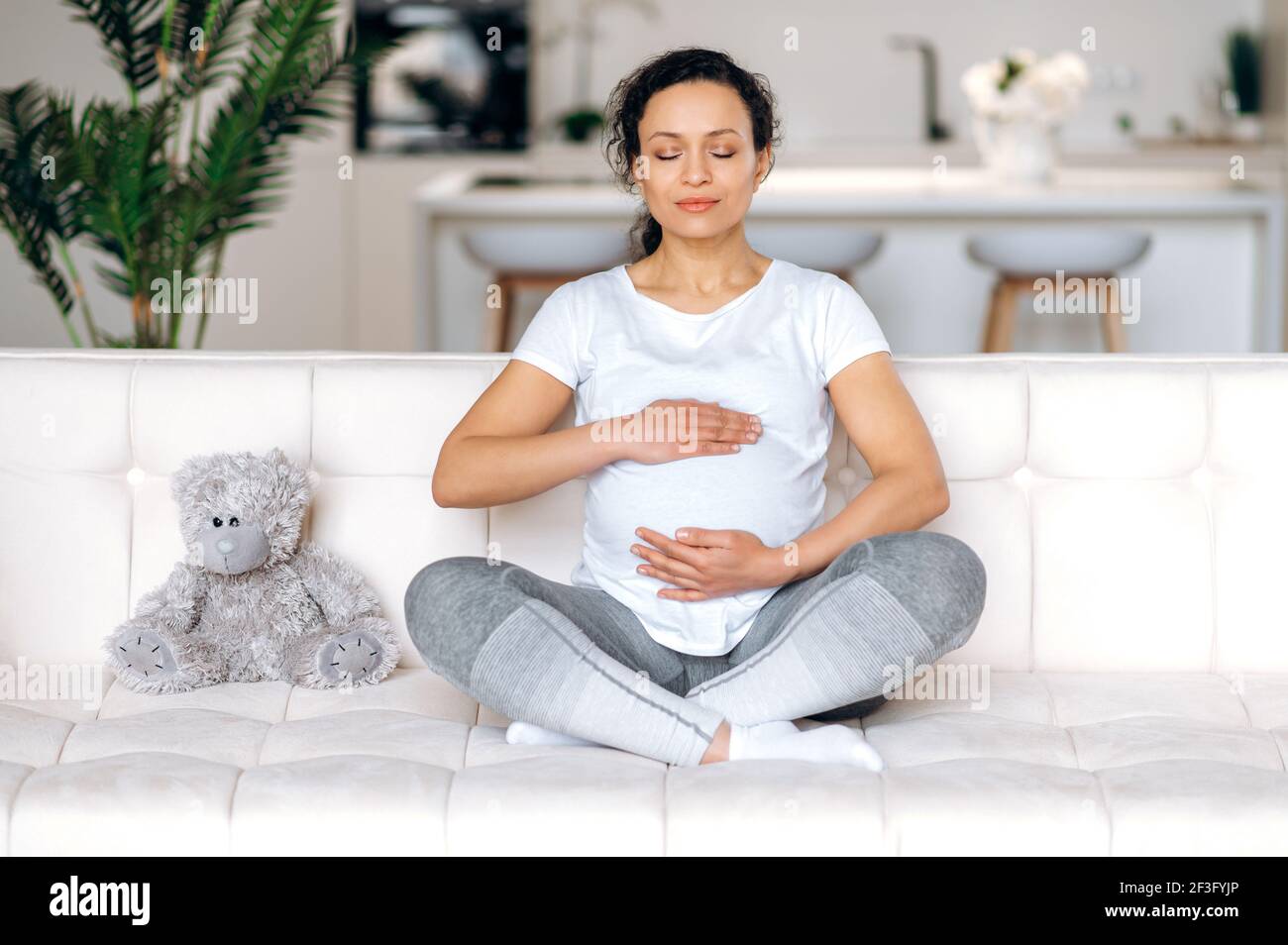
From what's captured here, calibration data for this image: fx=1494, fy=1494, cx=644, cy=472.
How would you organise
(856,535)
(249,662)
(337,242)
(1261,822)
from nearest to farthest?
(1261,822)
(856,535)
(249,662)
(337,242)

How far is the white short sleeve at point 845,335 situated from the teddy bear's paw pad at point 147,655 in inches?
32.6

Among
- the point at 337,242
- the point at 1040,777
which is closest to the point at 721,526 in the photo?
the point at 1040,777

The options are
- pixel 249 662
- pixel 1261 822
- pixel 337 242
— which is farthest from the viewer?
pixel 337 242

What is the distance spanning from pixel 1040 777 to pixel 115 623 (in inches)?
44.9

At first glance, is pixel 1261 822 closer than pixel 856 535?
Yes

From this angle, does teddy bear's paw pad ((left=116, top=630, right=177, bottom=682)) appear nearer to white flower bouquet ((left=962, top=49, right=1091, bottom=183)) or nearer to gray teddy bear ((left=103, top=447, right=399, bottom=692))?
gray teddy bear ((left=103, top=447, right=399, bottom=692))

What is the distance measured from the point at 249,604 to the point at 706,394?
23.6 inches

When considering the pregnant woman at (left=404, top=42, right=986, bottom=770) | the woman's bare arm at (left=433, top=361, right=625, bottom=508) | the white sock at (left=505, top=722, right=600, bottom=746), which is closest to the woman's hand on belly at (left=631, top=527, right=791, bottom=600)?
the pregnant woman at (left=404, top=42, right=986, bottom=770)

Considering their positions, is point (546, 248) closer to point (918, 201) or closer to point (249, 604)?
point (918, 201)

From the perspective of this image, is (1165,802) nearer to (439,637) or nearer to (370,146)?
(439,637)

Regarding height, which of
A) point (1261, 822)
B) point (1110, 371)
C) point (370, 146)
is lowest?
point (1261, 822)

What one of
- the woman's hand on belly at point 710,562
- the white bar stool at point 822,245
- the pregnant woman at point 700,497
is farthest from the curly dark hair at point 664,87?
the white bar stool at point 822,245

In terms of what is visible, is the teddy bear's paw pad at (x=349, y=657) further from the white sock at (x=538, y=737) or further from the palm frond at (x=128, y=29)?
the palm frond at (x=128, y=29)

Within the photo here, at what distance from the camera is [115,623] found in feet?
6.14
